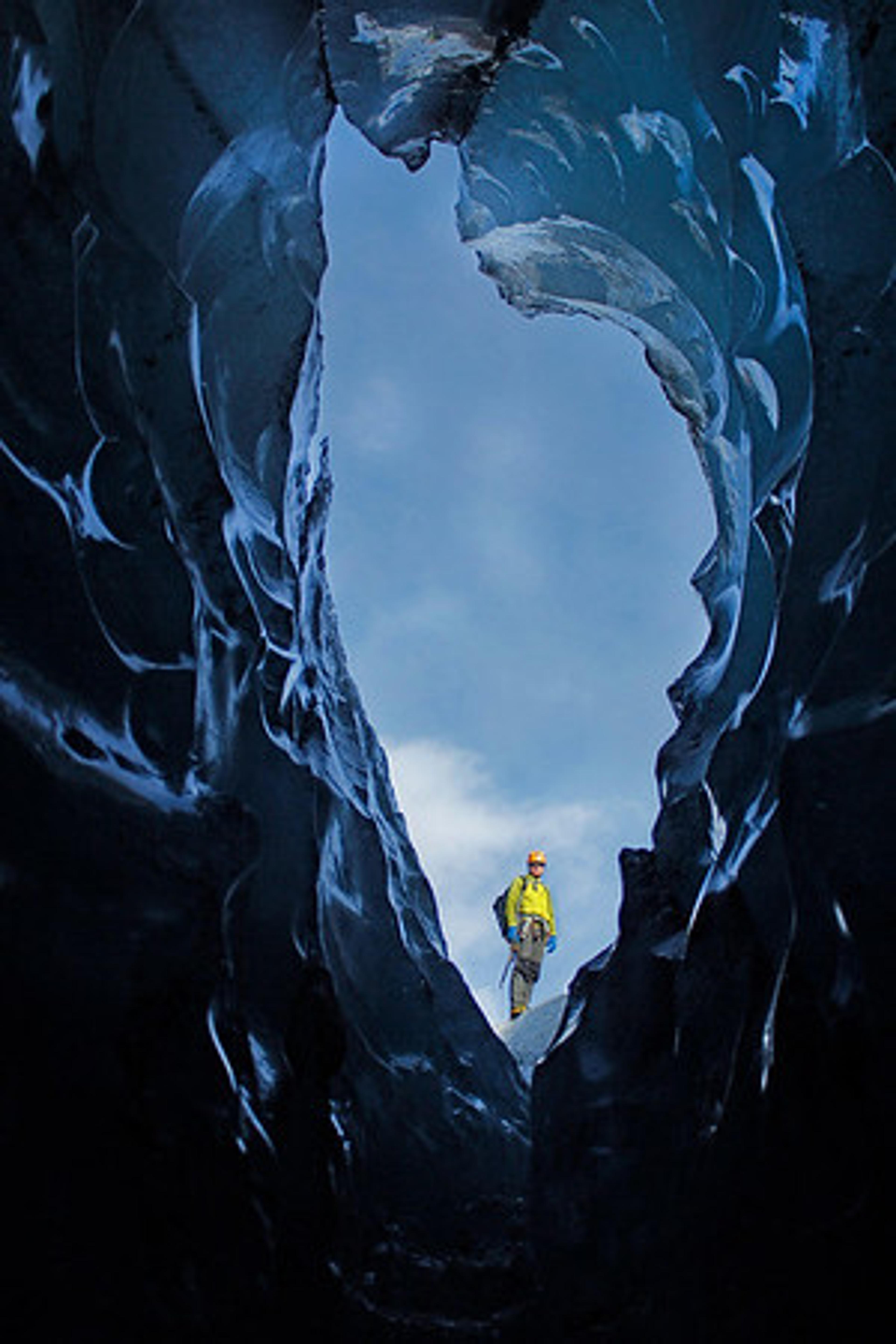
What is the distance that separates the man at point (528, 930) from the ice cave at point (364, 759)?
3419 millimetres

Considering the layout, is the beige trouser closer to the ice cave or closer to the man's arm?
the man's arm

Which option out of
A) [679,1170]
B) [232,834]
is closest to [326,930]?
[232,834]

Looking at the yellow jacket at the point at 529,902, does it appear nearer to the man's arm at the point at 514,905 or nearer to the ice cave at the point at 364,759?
the man's arm at the point at 514,905

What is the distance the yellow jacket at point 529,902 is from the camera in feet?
25.4

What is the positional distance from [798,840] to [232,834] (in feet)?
4.09

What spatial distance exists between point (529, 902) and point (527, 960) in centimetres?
40

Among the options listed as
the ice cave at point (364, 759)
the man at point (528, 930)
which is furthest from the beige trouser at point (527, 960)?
the ice cave at point (364, 759)

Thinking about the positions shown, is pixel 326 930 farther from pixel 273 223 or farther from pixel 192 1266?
pixel 273 223

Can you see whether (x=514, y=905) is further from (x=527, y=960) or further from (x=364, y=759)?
(x=364, y=759)

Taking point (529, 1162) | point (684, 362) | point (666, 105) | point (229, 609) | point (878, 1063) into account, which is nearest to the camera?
point (878, 1063)

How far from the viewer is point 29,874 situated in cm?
172

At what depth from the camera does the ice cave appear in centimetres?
177

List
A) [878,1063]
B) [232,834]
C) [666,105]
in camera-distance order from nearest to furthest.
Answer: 1. [878,1063]
2. [232,834]
3. [666,105]

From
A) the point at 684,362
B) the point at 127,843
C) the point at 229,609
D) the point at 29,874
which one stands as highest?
the point at 684,362
